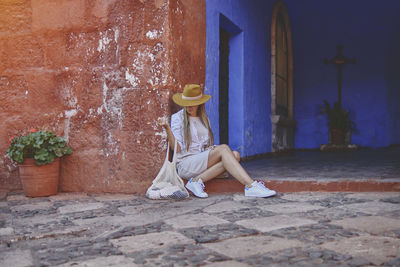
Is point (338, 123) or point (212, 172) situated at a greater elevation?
point (338, 123)

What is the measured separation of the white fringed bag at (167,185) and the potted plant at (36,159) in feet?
3.34

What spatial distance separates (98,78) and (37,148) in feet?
2.90

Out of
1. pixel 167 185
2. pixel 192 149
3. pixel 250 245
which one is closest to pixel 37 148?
pixel 167 185

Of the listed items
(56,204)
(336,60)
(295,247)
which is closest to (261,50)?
(336,60)

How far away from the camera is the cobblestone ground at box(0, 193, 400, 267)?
1778 millimetres

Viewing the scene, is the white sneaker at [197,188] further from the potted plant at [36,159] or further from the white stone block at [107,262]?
the white stone block at [107,262]

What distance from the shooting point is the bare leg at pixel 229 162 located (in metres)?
3.54

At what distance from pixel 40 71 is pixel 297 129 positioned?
678 cm

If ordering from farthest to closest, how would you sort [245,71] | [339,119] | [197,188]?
[339,119] → [245,71] → [197,188]

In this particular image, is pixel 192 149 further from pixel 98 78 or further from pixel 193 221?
pixel 193 221

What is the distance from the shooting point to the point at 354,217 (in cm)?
250

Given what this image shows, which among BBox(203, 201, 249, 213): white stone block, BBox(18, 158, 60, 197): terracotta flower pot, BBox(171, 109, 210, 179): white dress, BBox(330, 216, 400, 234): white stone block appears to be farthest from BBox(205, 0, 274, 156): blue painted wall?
BBox(330, 216, 400, 234): white stone block

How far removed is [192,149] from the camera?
12.5 feet

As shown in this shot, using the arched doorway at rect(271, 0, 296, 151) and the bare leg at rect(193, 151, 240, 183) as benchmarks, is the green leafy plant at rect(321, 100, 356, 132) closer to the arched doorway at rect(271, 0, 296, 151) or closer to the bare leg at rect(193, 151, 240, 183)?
the arched doorway at rect(271, 0, 296, 151)
